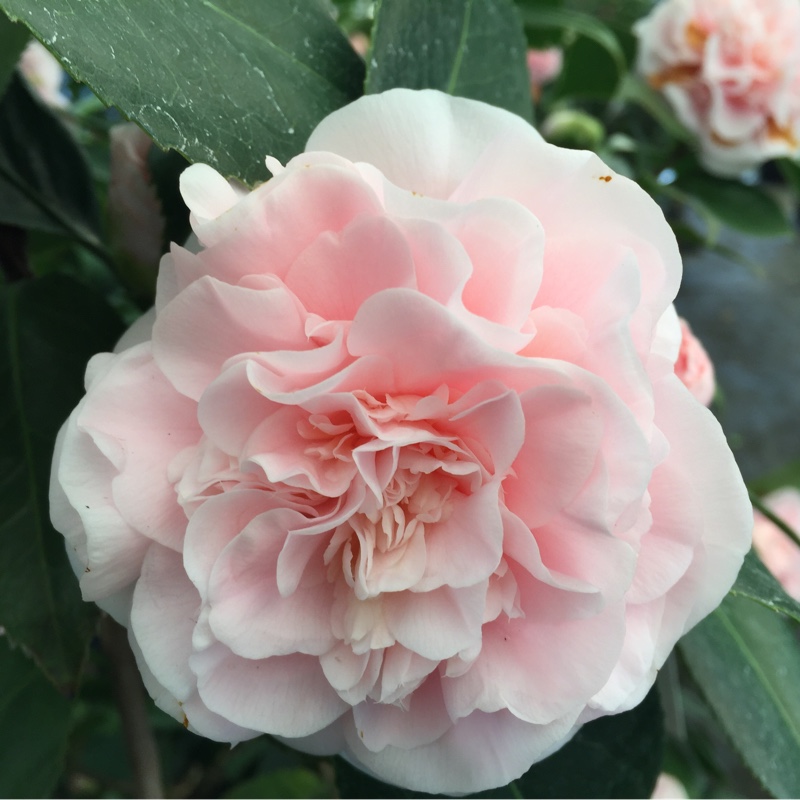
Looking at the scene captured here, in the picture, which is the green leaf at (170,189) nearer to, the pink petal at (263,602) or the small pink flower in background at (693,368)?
the pink petal at (263,602)

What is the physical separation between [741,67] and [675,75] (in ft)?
0.24

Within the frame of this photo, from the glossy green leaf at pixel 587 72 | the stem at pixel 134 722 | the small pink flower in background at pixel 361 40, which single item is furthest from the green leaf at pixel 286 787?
the glossy green leaf at pixel 587 72

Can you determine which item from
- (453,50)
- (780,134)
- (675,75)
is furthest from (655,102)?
(453,50)

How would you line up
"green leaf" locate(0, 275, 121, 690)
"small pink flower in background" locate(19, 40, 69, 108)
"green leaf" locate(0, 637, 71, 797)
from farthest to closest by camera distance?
"small pink flower in background" locate(19, 40, 69, 108), "green leaf" locate(0, 637, 71, 797), "green leaf" locate(0, 275, 121, 690)

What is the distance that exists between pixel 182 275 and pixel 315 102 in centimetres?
11

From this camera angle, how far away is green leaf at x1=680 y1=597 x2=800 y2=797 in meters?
0.39

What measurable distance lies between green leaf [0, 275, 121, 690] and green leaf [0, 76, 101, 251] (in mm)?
54

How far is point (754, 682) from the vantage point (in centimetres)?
42

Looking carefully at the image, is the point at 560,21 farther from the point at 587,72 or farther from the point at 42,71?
the point at 42,71

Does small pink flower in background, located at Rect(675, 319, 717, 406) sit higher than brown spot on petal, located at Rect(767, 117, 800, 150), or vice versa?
small pink flower in background, located at Rect(675, 319, 717, 406)

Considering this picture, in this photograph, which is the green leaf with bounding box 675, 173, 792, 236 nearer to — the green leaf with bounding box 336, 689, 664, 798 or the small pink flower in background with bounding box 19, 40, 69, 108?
the green leaf with bounding box 336, 689, 664, 798

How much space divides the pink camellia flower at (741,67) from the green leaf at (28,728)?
0.86 metres

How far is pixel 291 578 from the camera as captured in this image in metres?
0.25

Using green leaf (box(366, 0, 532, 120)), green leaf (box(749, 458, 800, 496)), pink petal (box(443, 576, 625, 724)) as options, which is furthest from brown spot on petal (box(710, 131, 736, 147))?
pink petal (box(443, 576, 625, 724))
